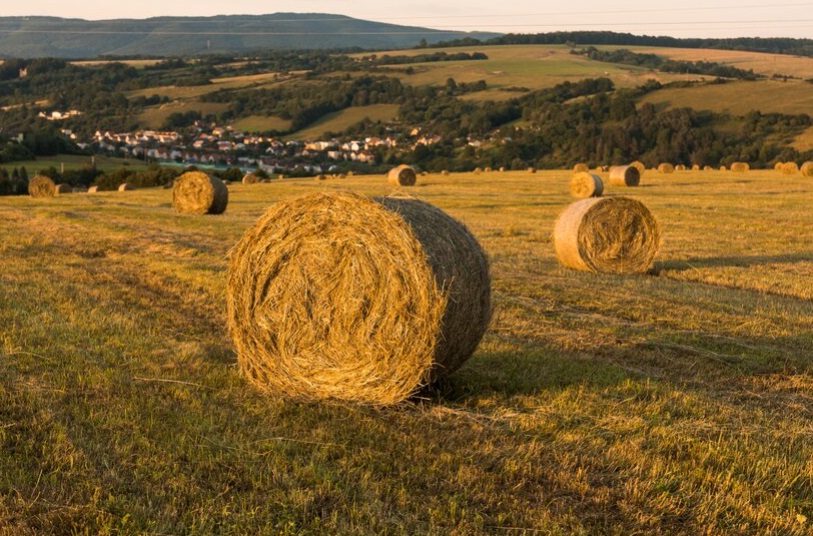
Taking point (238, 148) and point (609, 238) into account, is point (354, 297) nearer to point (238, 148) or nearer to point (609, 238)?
point (609, 238)

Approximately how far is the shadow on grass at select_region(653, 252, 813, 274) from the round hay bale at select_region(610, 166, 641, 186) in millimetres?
23615

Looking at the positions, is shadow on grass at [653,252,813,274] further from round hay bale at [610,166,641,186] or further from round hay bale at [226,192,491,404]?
round hay bale at [610,166,641,186]

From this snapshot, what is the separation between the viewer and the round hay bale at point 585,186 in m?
36.6

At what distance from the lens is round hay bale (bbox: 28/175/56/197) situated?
43031 mm

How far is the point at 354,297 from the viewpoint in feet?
26.6

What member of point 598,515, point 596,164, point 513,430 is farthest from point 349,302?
point 596,164

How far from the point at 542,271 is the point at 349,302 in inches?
351

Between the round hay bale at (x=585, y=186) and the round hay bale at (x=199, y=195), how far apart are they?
15.2m

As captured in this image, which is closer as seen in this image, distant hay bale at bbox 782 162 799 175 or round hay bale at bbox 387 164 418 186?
round hay bale at bbox 387 164 418 186

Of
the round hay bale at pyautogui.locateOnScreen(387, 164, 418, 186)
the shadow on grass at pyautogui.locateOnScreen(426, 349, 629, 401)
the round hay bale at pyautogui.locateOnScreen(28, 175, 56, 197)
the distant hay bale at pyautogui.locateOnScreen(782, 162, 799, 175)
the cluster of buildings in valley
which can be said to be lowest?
the cluster of buildings in valley

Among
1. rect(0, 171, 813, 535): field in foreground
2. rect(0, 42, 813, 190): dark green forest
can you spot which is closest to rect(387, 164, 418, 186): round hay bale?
rect(0, 42, 813, 190): dark green forest

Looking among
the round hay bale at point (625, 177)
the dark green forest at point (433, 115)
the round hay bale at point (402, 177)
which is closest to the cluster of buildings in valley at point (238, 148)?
the dark green forest at point (433, 115)

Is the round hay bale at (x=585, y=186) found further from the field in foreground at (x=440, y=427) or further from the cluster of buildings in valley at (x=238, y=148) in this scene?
the cluster of buildings in valley at (x=238, y=148)

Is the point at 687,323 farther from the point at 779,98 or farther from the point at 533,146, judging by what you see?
the point at 779,98
